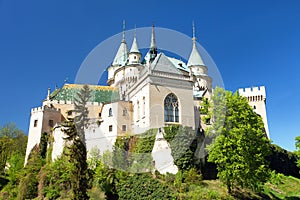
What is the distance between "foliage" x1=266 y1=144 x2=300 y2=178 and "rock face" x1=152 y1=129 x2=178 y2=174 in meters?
24.2

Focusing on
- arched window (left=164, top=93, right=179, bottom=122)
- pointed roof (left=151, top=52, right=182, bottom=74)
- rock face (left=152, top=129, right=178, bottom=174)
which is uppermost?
pointed roof (left=151, top=52, right=182, bottom=74)

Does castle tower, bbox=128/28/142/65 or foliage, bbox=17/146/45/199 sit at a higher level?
castle tower, bbox=128/28/142/65

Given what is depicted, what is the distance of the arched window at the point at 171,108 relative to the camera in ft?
113

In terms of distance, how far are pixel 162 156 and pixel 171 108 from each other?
6.65m

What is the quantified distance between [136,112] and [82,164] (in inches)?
506

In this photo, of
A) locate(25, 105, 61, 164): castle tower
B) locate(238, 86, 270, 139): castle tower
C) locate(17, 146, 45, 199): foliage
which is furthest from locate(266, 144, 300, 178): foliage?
locate(17, 146, 45, 199): foliage

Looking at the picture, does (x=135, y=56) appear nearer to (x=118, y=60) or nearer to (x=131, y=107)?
(x=118, y=60)

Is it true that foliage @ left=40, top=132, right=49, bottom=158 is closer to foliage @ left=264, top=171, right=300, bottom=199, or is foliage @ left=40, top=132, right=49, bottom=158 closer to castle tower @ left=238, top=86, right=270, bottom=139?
foliage @ left=264, top=171, right=300, bottom=199

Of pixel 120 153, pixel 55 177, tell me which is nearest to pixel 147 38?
pixel 120 153

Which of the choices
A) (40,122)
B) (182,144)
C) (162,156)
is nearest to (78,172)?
(162,156)

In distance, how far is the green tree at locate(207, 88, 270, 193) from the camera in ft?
86.2

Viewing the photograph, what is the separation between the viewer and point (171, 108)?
35.1 metres

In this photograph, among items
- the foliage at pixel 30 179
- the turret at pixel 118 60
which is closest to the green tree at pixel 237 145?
the foliage at pixel 30 179

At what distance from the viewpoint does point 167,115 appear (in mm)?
34500
